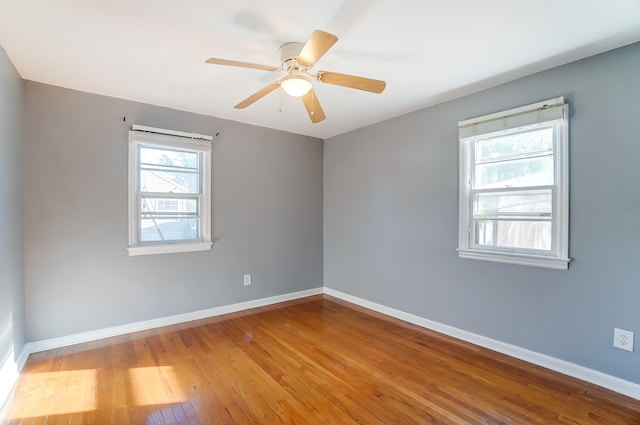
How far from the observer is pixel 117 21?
1.77 metres

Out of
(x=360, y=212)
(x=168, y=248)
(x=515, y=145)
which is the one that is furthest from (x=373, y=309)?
(x=168, y=248)

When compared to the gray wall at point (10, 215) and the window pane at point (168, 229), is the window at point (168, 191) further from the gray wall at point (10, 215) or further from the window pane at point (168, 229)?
the gray wall at point (10, 215)

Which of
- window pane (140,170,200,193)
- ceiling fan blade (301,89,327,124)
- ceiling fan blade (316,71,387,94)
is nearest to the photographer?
ceiling fan blade (316,71,387,94)

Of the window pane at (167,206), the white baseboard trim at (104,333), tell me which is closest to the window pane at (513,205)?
the white baseboard trim at (104,333)

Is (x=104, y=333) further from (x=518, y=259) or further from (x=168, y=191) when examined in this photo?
(x=518, y=259)

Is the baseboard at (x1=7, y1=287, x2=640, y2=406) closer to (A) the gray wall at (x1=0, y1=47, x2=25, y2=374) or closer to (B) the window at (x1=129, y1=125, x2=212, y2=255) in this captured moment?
(A) the gray wall at (x1=0, y1=47, x2=25, y2=374)

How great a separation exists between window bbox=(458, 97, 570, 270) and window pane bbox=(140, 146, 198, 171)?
2907mm

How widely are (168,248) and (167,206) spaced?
461 mm

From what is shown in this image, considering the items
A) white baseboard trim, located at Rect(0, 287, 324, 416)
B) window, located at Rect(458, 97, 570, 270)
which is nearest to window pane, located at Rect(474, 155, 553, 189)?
window, located at Rect(458, 97, 570, 270)

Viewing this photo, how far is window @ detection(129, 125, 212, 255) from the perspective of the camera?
3.04 m

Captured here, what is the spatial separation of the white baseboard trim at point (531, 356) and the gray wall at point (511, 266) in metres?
0.05

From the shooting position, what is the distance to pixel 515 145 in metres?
2.59

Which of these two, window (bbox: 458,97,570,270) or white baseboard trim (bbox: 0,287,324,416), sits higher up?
window (bbox: 458,97,570,270)

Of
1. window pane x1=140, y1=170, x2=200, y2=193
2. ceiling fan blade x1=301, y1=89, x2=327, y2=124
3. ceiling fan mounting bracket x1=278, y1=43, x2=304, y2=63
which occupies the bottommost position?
window pane x1=140, y1=170, x2=200, y2=193
